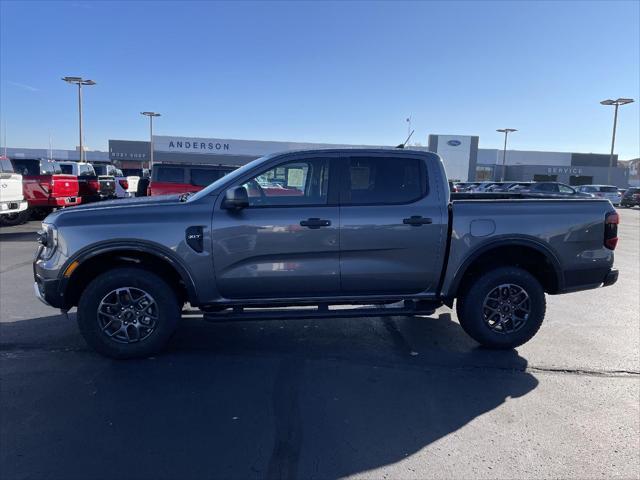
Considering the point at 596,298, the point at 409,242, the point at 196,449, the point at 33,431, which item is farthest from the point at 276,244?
the point at 596,298

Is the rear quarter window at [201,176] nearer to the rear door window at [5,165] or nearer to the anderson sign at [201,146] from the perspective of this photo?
the rear door window at [5,165]

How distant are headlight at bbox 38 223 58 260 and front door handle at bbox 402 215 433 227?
126 inches

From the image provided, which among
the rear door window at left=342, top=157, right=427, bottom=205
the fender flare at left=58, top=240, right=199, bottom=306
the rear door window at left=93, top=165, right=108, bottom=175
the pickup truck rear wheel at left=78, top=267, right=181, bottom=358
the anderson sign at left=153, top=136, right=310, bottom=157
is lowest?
the pickup truck rear wheel at left=78, top=267, right=181, bottom=358

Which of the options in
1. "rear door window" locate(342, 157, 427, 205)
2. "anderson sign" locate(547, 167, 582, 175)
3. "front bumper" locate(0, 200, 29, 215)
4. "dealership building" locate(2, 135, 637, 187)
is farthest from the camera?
"anderson sign" locate(547, 167, 582, 175)

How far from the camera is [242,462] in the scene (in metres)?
2.86

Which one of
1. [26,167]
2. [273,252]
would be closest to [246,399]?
[273,252]

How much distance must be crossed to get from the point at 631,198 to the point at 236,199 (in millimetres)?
39617

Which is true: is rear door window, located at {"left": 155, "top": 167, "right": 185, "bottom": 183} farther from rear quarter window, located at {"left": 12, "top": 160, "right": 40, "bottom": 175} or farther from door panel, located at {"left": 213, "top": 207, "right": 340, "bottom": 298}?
door panel, located at {"left": 213, "top": 207, "right": 340, "bottom": 298}

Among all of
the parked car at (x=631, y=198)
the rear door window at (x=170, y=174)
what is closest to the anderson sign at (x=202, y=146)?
the parked car at (x=631, y=198)

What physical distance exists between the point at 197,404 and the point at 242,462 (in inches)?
33.7

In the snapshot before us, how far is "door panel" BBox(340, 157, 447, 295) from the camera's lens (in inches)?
175

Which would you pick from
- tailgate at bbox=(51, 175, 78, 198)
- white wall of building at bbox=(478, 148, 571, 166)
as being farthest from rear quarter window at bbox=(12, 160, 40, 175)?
white wall of building at bbox=(478, 148, 571, 166)

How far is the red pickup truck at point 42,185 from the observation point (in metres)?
14.6

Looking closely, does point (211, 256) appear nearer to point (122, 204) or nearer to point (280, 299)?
point (280, 299)
